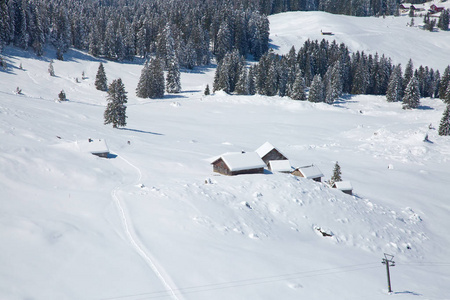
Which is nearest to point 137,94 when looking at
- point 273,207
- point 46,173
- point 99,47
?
point 99,47

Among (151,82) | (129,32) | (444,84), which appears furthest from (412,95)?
(129,32)

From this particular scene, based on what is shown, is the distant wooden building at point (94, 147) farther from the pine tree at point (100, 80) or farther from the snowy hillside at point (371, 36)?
the snowy hillside at point (371, 36)

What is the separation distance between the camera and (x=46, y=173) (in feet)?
105

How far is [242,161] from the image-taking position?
39.8m

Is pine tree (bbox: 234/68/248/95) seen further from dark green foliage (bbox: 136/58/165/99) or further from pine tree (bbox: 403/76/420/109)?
pine tree (bbox: 403/76/420/109)

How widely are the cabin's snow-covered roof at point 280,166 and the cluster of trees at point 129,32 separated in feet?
218

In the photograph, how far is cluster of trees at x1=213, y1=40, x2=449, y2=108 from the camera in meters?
90.6

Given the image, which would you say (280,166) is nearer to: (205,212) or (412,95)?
(205,212)

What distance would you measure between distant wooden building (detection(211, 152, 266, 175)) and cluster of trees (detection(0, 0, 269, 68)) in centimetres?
6787

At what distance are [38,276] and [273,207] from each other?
19651 millimetres

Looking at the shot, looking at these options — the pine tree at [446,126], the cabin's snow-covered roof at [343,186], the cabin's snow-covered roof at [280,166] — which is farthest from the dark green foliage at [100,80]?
the pine tree at [446,126]

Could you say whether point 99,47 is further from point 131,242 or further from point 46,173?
point 131,242

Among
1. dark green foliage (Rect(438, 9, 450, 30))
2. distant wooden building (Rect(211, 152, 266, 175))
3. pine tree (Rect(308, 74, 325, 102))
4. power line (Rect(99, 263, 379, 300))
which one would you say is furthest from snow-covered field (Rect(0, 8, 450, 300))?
dark green foliage (Rect(438, 9, 450, 30))

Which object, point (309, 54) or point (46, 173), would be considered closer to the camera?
point (46, 173)
